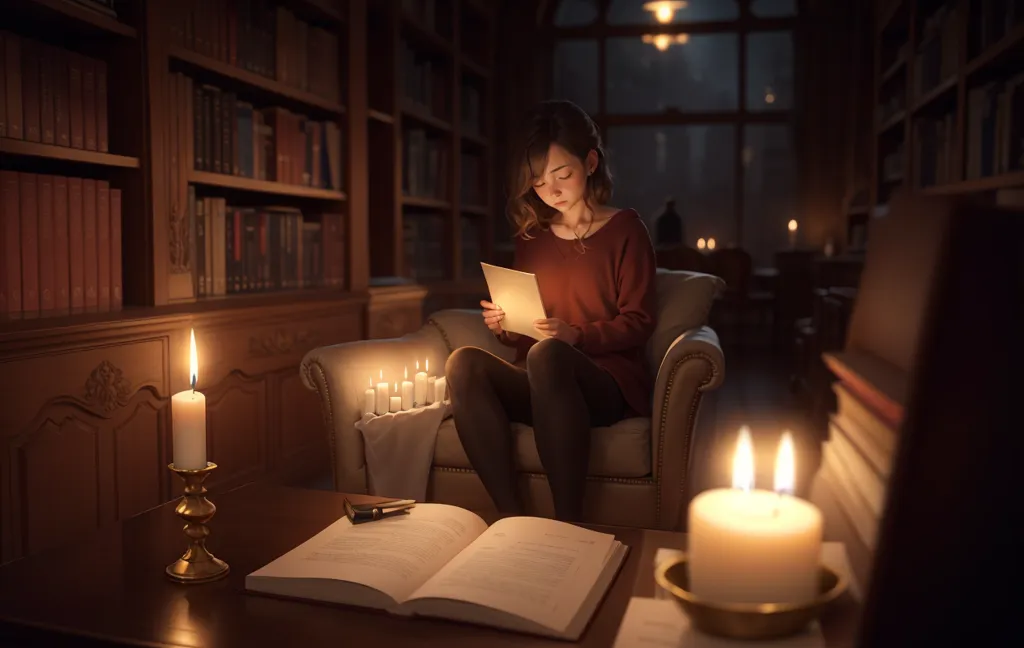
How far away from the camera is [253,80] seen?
2.69 metres

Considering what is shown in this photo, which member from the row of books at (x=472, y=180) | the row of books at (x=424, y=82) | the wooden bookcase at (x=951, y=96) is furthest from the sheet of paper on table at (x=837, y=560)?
the row of books at (x=472, y=180)

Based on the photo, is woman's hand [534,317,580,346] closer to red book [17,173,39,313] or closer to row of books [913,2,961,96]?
red book [17,173,39,313]

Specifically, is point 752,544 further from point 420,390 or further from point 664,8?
point 664,8

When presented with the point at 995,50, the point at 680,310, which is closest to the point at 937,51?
the point at 995,50

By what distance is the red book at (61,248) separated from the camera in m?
2.00

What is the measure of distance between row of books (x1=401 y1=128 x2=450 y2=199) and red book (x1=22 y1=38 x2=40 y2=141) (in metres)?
2.25

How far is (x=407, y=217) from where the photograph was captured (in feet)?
14.1

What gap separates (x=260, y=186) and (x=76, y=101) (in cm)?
74

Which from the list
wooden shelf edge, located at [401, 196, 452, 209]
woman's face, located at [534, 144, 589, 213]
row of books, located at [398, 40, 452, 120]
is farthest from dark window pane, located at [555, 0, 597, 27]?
woman's face, located at [534, 144, 589, 213]

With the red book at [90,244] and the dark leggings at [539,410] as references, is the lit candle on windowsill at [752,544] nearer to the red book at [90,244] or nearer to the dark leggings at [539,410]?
the dark leggings at [539,410]

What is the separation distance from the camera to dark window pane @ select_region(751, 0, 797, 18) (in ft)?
21.4

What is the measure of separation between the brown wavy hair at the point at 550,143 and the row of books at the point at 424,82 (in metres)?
1.95

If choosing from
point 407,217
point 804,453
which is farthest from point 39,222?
point 804,453

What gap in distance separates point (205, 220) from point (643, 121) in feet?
15.8
